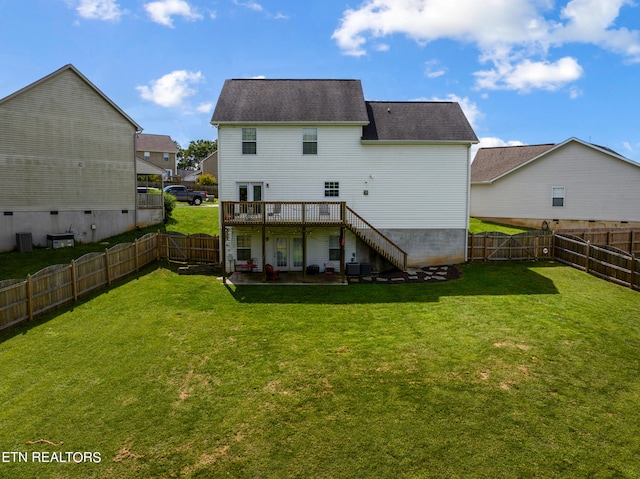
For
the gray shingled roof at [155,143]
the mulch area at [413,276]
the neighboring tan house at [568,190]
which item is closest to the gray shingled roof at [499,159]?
the neighboring tan house at [568,190]

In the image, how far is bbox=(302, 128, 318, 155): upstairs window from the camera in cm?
2041

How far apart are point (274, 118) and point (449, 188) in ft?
32.6

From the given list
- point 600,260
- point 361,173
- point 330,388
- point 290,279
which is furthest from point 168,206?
point 600,260

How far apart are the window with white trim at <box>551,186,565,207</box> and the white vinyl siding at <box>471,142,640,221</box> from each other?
0.19 meters

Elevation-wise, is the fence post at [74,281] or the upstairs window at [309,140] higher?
the upstairs window at [309,140]

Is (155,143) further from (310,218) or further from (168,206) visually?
(310,218)

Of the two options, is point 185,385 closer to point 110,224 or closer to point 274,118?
point 274,118

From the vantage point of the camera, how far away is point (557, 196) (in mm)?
28141

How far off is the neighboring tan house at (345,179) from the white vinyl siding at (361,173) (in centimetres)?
5

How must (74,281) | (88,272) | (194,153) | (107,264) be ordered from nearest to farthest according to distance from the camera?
(74,281), (88,272), (107,264), (194,153)

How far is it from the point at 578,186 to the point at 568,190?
2.10ft

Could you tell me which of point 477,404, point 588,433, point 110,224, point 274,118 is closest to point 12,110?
point 110,224

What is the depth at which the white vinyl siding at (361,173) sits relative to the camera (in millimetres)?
20344

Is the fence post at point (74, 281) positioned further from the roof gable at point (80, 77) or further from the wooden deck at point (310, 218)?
the roof gable at point (80, 77)
